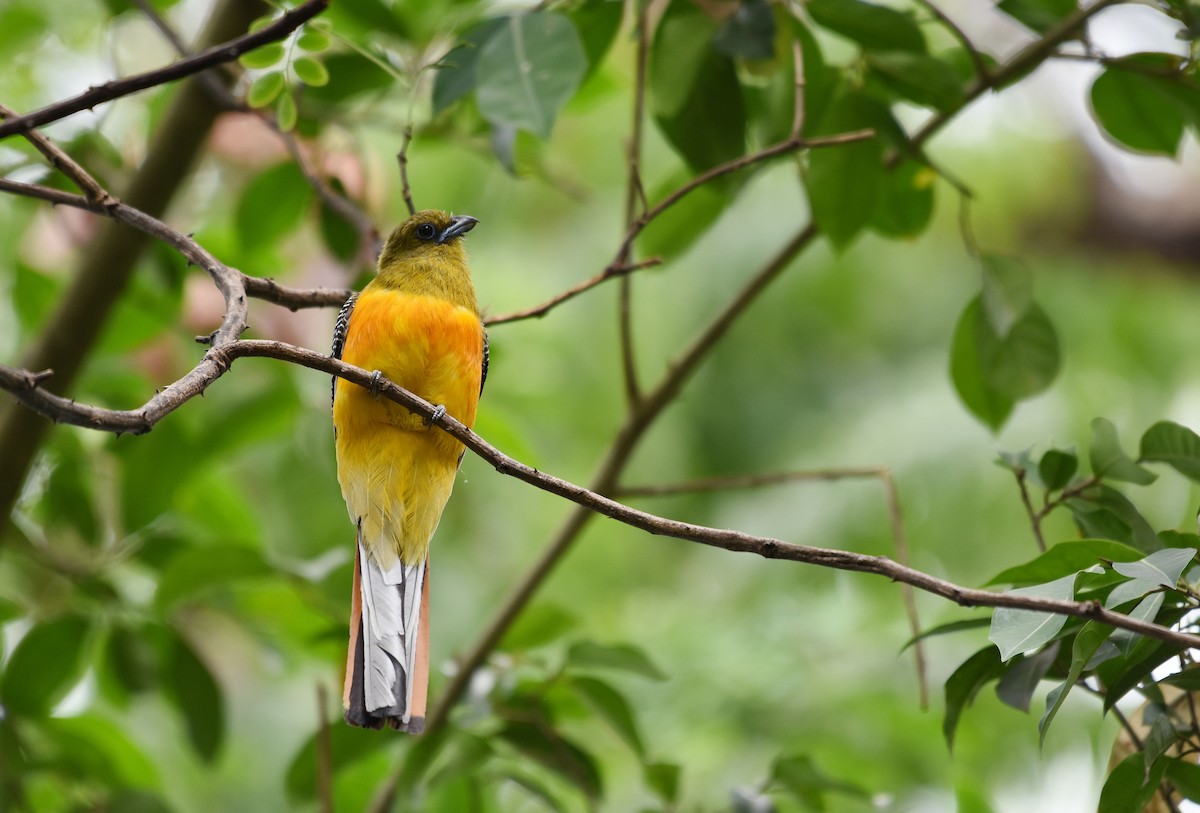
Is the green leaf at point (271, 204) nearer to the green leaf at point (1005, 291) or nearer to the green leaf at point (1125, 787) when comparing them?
the green leaf at point (1005, 291)

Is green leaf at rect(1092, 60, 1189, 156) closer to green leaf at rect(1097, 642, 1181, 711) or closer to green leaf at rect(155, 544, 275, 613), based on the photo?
green leaf at rect(1097, 642, 1181, 711)

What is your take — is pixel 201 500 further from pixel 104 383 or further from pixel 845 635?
pixel 845 635

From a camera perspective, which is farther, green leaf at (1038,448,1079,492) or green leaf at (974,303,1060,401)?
green leaf at (974,303,1060,401)

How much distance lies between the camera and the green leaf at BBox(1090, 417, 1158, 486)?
2059mm

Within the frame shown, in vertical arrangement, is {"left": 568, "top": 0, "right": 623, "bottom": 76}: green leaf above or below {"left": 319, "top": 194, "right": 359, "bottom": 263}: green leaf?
below

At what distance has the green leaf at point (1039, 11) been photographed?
2.49m

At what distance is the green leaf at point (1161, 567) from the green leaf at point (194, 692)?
90.1 inches

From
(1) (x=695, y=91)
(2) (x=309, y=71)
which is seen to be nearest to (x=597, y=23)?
(1) (x=695, y=91)

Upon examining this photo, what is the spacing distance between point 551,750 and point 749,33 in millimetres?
1599

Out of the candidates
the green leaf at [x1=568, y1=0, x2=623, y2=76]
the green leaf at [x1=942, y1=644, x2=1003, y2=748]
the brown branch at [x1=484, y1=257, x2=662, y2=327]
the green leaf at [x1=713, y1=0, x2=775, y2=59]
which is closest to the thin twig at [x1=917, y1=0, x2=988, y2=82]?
the green leaf at [x1=713, y1=0, x2=775, y2=59]

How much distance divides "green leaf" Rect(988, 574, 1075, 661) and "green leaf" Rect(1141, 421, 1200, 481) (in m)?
0.49

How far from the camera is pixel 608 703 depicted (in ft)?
8.53

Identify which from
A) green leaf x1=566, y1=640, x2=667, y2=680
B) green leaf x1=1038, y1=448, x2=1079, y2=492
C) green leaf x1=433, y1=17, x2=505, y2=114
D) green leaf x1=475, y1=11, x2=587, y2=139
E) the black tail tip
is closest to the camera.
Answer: the black tail tip

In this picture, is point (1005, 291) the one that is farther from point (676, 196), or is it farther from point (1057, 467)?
point (676, 196)
